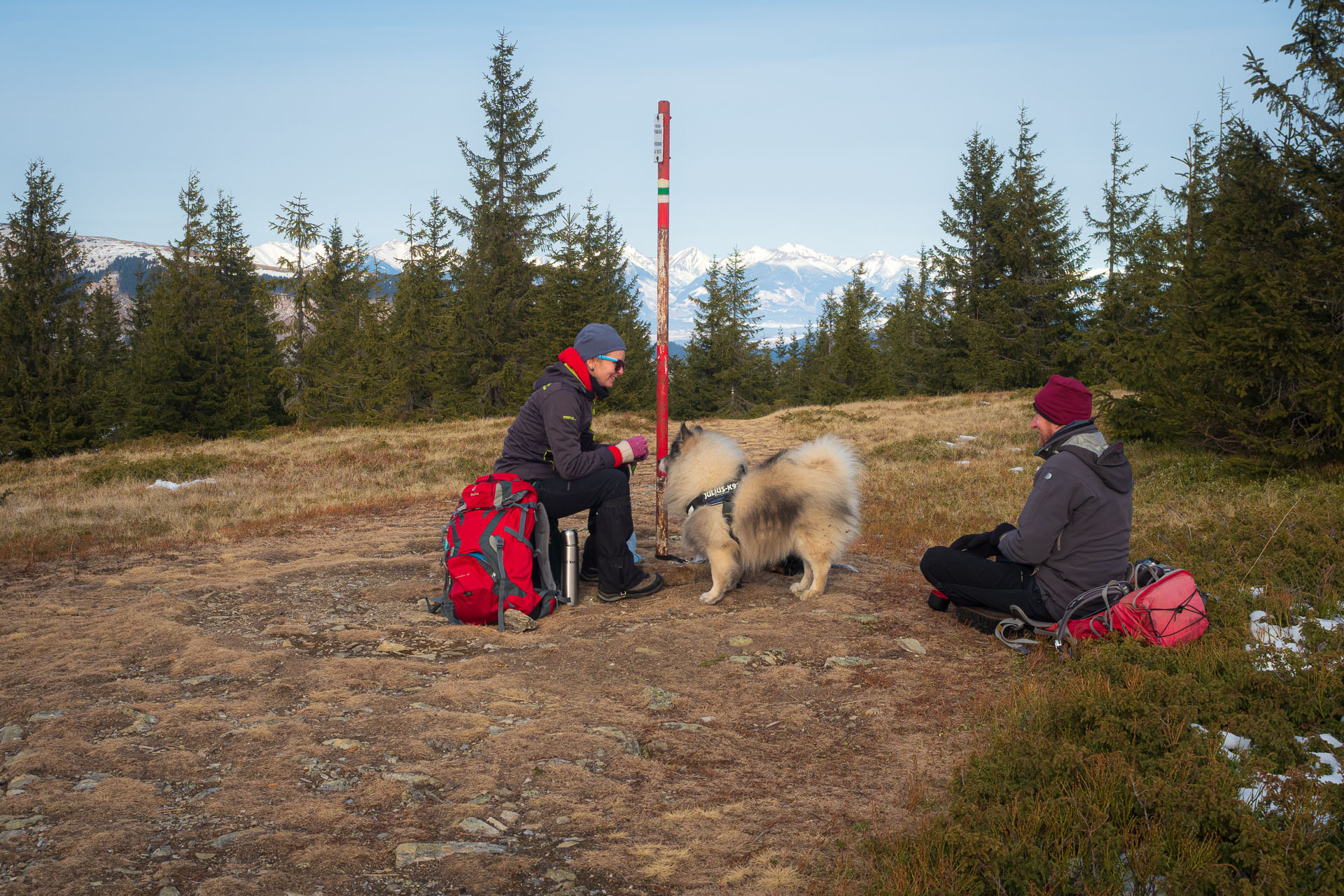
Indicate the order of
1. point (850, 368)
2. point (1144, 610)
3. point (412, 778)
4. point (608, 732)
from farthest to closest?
point (850, 368), point (1144, 610), point (608, 732), point (412, 778)

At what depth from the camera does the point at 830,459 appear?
19.0 ft

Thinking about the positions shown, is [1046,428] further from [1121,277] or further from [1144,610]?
[1121,277]

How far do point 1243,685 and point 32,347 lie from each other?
34167mm

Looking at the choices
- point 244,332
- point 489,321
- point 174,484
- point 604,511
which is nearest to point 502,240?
point 489,321

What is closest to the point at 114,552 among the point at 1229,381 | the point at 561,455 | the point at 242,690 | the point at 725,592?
the point at 242,690

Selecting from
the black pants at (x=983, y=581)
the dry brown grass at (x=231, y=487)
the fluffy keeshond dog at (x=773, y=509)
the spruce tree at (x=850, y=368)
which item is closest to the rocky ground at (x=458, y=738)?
the black pants at (x=983, y=581)

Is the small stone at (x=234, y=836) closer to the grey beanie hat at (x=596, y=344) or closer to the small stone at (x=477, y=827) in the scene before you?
the small stone at (x=477, y=827)

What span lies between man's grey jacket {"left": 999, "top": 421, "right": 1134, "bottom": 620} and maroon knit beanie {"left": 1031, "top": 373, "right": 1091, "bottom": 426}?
5cm

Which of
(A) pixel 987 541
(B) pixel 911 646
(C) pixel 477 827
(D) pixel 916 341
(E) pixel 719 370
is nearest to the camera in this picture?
(C) pixel 477 827

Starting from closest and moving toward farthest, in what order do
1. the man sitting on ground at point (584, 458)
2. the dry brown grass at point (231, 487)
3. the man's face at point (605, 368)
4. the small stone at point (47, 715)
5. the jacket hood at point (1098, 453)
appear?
the small stone at point (47, 715) → the jacket hood at point (1098, 453) → the man sitting on ground at point (584, 458) → the man's face at point (605, 368) → the dry brown grass at point (231, 487)

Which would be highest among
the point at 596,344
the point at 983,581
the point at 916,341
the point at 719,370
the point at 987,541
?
the point at 916,341

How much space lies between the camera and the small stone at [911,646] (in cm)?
476

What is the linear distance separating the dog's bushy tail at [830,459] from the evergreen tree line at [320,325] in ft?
73.6

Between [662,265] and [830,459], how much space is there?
252 centimetres
